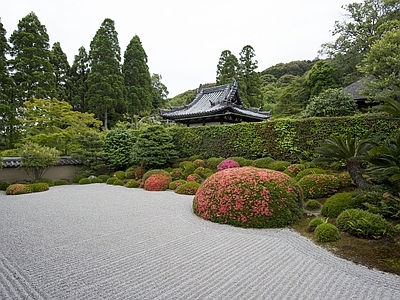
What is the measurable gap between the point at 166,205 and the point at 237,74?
21.3 meters

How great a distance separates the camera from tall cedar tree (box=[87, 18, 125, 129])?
2164 cm

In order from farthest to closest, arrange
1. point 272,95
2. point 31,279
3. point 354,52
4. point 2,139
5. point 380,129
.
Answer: point 272,95 < point 354,52 < point 2,139 < point 380,129 < point 31,279

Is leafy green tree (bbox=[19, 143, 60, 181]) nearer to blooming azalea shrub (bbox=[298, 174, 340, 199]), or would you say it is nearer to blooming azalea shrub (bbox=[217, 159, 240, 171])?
blooming azalea shrub (bbox=[217, 159, 240, 171])

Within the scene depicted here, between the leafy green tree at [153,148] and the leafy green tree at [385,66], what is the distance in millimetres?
10936

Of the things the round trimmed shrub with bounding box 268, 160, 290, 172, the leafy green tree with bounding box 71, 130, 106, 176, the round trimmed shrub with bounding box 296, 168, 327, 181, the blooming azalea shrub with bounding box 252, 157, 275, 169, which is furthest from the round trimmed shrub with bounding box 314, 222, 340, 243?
the leafy green tree with bounding box 71, 130, 106, 176

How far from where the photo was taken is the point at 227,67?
2592 centimetres

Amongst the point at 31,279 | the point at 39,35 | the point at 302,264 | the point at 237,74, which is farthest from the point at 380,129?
the point at 39,35

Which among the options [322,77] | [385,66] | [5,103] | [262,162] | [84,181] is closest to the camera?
[262,162]

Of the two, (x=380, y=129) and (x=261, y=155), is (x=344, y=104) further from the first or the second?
(x=261, y=155)

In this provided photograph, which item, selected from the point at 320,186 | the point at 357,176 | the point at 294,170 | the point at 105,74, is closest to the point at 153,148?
the point at 294,170

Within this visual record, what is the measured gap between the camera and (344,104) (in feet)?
41.4

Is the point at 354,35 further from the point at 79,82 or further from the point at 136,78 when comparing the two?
the point at 79,82

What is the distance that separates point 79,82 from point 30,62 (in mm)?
7708

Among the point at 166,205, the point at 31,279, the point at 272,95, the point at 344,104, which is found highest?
the point at 272,95
